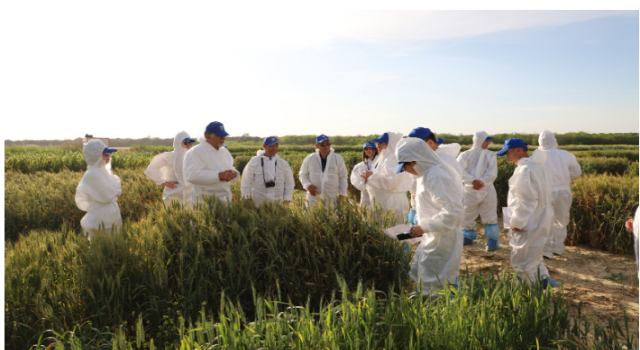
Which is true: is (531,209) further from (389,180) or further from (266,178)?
(266,178)

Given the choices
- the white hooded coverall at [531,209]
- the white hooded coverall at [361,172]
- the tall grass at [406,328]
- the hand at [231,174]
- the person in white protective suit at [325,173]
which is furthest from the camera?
the person in white protective suit at [325,173]

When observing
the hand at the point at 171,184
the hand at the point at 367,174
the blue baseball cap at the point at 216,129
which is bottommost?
the hand at the point at 171,184

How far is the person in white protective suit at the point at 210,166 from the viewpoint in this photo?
6156 millimetres

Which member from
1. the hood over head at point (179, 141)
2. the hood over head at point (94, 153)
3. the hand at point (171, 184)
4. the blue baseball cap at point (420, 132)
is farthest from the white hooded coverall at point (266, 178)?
the blue baseball cap at point (420, 132)

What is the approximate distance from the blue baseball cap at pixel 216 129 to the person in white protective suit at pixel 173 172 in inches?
72.3

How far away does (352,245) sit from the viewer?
172 inches

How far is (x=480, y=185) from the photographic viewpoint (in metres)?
7.79

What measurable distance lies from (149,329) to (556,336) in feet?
10.9

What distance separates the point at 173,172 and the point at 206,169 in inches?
86.9

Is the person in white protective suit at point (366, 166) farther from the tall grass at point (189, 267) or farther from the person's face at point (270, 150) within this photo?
the tall grass at point (189, 267)

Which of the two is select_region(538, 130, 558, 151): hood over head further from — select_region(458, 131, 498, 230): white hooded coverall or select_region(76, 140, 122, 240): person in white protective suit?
select_region(76, 140, 122, 240): person in white protective suit

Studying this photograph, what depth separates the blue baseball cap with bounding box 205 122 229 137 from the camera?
242 inches

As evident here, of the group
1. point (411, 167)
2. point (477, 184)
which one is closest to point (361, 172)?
point (477, 184)

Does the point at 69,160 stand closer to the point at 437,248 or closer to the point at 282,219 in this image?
the point at 282,219
